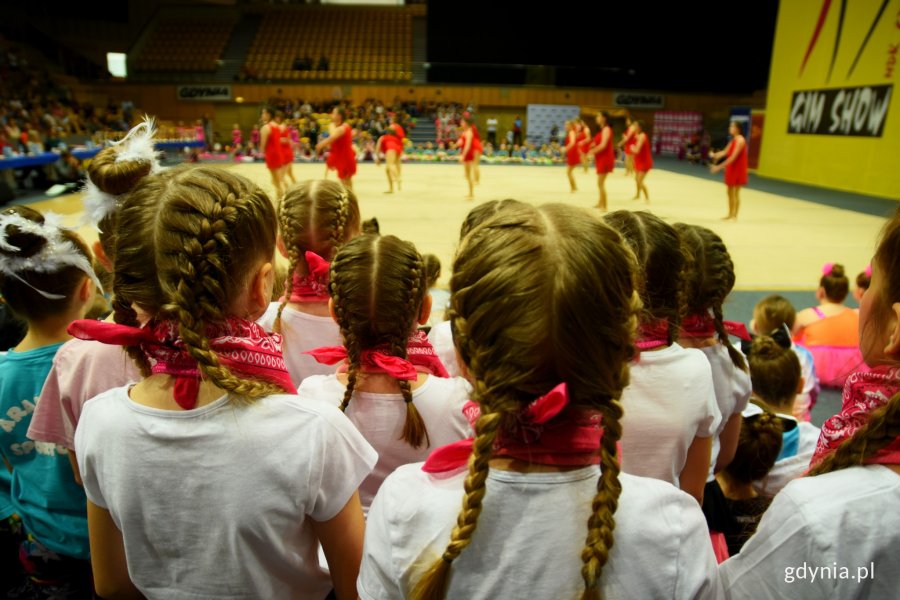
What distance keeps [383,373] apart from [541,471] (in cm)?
70

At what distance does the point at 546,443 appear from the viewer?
2.56 ft

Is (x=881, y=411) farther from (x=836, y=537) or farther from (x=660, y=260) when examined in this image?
(x=660, y=260)

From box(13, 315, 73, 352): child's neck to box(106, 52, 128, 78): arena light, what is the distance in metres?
26.9

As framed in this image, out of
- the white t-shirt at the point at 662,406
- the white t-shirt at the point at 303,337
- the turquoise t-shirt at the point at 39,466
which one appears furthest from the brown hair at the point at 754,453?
the turquoise t-shirt at the point at 39,466

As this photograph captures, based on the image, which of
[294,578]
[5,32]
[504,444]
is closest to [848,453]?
[504,444]

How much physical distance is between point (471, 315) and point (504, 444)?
176 millimetres

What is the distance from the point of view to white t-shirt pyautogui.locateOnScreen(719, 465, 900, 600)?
0.79m

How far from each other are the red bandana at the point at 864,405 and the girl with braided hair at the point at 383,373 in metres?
0.70

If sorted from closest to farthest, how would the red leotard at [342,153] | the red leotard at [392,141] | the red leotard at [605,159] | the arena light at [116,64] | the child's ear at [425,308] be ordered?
the child's ear at [425,308] → the red leotard at [342,153] → the red leotard at [605,159] → the red leotard at [392,141] → the arena light at [116,64]

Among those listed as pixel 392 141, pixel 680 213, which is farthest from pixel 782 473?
pixel 392 141

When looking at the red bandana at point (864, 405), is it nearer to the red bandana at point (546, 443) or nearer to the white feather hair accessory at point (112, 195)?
the red bandana at point (546, 443)

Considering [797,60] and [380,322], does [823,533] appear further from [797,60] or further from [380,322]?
[797,60]

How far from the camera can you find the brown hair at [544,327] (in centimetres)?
75

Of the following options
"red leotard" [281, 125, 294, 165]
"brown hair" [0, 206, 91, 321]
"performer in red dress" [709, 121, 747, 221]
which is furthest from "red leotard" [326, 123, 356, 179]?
"brown hair" [0, 206, 91, 321]
